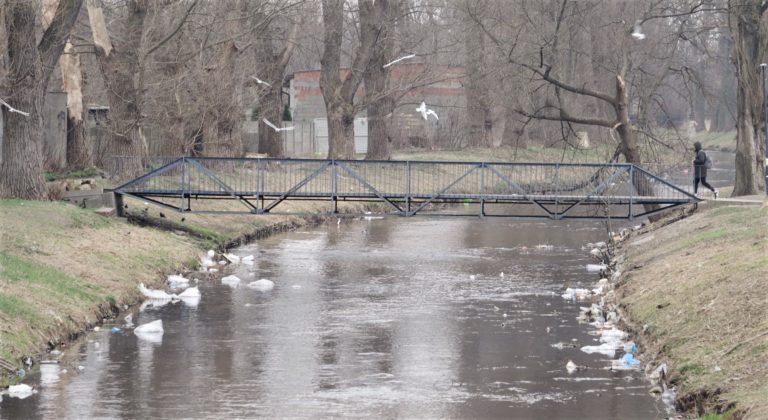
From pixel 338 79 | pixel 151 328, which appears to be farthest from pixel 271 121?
pixel 151 328

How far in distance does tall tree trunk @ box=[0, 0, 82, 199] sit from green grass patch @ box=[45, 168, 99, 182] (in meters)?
2.78

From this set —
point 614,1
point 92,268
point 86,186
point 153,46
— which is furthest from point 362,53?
point 92,268

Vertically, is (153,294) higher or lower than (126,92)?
lower

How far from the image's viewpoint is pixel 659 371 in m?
16.4

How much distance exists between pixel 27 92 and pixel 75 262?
7176 millimetres

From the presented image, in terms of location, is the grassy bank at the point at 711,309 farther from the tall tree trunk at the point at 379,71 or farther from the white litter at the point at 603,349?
the tall tree trunk at the point at 379,71

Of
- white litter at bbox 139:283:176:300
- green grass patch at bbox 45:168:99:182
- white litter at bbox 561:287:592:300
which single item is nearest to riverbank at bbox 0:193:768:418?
white litter at bbox 139:283:176:300

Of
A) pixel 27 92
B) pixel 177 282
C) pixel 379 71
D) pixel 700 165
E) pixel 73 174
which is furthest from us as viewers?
pixel 379 71

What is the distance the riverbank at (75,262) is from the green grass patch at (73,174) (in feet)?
5.93

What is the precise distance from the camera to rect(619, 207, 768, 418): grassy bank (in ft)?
46.2

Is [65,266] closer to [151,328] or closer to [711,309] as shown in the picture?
[151,328]

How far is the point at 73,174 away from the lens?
33.5m

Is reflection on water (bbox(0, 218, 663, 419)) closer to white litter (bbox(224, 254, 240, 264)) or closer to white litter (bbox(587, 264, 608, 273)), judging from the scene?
white litter (bbox(587, 264, 608, 273))

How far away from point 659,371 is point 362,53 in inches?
1255
